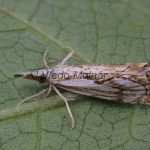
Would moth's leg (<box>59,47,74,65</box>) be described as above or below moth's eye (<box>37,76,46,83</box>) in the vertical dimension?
above

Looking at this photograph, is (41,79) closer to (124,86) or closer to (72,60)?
(72,60)

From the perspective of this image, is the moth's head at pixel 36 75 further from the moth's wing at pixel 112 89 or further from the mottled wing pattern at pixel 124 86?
the mottled wing pattern at pixel 124 86

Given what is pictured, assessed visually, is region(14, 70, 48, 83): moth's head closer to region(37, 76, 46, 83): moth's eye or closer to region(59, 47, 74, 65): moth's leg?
region(37, 76, 46, 83): moth's eye

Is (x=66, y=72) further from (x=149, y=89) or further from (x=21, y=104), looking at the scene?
(x=149, y=89)

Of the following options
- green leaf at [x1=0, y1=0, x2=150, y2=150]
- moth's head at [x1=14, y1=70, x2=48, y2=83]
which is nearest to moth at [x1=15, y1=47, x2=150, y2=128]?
moth's head at [x1=14, y1=70, x2=48, y2=83]

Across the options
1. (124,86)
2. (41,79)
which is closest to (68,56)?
(41,79)

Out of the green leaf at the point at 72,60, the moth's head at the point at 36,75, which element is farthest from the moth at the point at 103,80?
the green leaf at the point at 72,60
